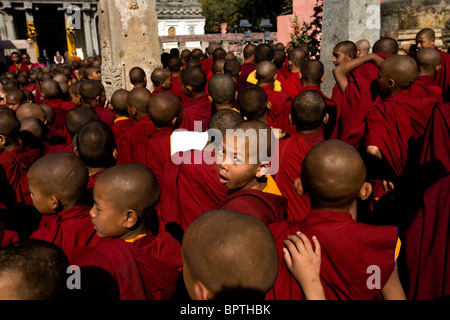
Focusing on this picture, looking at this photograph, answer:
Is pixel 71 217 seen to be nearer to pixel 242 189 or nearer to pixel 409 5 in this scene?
pixel 242 189

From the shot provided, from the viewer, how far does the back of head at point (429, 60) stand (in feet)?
14.4

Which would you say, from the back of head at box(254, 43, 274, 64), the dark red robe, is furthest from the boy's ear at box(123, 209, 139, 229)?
the back of head at box(254, 43, 274, 64)

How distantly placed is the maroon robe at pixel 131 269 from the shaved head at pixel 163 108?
5.71 feet

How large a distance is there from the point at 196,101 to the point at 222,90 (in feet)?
2.90

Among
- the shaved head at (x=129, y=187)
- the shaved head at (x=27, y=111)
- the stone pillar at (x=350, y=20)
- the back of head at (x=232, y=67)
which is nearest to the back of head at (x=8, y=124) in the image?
the shaved head at (x=27, y=111)

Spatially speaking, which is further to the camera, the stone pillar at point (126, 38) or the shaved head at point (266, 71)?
the stone pillar at point (126, 38)

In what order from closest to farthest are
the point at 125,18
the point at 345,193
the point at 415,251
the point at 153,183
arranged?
the point at 345,193 < the point at 415,251 < the point at 153,183 < the point at 125,18

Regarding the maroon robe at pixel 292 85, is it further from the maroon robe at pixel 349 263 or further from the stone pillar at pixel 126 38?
the maroon robe at pixel 349 263

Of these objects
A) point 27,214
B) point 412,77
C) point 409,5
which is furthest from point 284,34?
point 27,214

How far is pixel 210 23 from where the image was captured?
34031mm

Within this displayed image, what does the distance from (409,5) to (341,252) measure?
284 inches

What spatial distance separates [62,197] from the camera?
7.13ft

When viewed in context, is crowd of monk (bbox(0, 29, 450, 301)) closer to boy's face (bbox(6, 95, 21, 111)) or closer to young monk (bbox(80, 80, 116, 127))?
young monk (bbox(80, 80, 116, 127))

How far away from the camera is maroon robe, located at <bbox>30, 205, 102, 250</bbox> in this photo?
202cm
